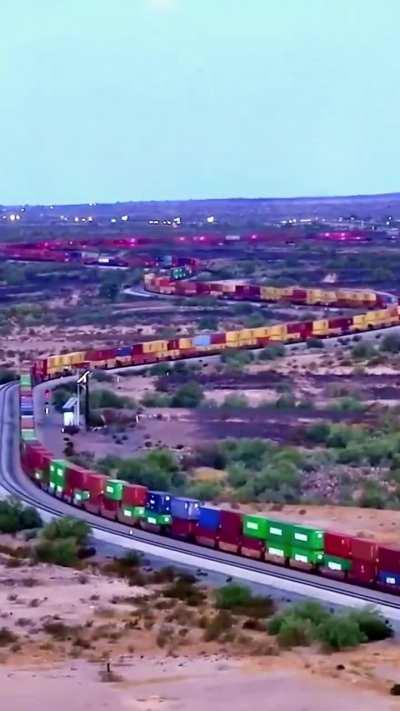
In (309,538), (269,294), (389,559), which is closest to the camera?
(389,559)

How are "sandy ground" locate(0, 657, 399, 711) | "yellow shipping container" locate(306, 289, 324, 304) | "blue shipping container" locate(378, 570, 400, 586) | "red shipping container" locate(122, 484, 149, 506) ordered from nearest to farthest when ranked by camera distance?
"sandy ground" locate(0, 657, 399, 711)
"blue shipping container" locate(378, 570, 400, 586)
"red shipping container" locate(122, 484, 149, 506)
"yellow shipping container" locate(306, 289, 324, 304)

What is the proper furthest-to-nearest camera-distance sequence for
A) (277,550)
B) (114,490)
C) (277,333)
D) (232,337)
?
(277,333), (232,337), (114,490), (277,550)

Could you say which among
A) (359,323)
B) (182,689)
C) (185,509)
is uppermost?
(182,689)

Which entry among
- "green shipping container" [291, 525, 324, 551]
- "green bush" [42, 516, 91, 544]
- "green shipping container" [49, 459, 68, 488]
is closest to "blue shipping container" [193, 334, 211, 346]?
"green shipping container" [49, 459, 68, 488]

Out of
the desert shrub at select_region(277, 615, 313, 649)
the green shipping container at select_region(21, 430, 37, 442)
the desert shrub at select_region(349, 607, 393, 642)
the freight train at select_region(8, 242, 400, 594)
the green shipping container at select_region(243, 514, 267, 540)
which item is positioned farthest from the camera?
the green shipping container at select_region(21, 430, 37, 442)

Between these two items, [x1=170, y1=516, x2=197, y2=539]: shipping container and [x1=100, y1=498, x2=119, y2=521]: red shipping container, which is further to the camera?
[x1=100, y1=498, x2=119, y2=521]: red shipping container

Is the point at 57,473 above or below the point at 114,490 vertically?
below

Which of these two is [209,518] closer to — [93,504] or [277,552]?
[277,552]

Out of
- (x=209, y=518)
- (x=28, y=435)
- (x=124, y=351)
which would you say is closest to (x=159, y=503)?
(x=209, y=518)

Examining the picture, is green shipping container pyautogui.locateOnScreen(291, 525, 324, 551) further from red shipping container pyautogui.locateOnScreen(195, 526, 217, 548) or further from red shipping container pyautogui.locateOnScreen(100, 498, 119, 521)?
red shipping container pyautogui.locateOnScreen(100, 498, 119, 521)
